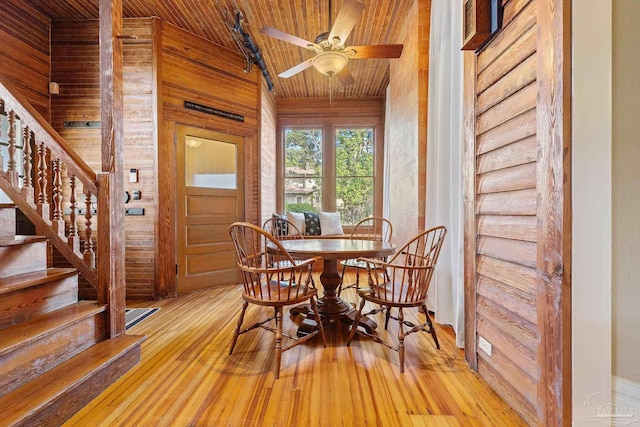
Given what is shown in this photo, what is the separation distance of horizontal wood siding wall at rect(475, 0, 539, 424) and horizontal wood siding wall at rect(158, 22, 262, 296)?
3118 mm

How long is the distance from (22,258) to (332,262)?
2.15m

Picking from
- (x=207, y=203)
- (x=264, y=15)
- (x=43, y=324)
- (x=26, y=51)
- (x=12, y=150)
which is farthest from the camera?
(x=207, y=203)

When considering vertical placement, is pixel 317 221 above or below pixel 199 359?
above

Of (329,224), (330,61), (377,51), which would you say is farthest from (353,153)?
(330,61)

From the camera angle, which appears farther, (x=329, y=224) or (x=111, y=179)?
(x=329, y=224)

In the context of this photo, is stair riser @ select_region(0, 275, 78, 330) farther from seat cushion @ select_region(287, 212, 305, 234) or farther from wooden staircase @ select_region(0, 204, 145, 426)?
seat cushion @ select_region(287, 212, 305, 234)

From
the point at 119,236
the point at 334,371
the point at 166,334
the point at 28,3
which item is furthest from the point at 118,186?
the point at 28,3

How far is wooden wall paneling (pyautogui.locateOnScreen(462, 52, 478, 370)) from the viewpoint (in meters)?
1.74

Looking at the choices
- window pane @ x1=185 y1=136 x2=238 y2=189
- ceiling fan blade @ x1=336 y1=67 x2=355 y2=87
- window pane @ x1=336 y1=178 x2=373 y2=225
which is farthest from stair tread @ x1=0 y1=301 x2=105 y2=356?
window pane @ x1=336 y1=178 x2=373 y2=225

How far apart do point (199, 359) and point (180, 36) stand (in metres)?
3.67

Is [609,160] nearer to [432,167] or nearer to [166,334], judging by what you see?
[432,167]

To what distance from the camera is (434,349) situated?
2.05 meters

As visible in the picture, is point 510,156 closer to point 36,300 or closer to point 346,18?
point 346,18

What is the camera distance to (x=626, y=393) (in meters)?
1.03
